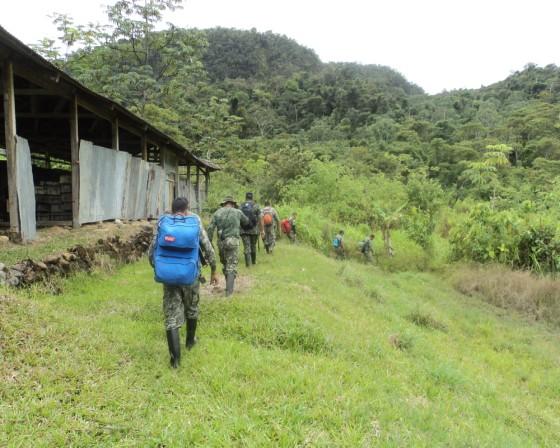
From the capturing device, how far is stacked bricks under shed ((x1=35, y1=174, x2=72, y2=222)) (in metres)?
10.2

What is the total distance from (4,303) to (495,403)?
19.8 ft

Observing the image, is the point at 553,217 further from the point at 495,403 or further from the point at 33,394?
the point at 33,394

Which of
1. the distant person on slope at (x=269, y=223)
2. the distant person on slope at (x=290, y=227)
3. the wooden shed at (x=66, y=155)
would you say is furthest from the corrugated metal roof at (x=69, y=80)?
the distant person on slope at (x=290, y=227)

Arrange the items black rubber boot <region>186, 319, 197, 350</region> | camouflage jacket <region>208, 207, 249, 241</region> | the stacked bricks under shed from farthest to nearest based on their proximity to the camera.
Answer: the stacked bricks under shed → camouflage jacket <region>208, 207, 249, 241</region> → black rubber boot <region>186, 319, 197, 350</region>

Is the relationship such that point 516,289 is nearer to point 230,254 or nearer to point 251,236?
point 251,236

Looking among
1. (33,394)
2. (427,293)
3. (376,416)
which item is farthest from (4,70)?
(427,293)

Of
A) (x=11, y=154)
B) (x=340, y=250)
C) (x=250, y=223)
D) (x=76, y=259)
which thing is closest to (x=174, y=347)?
(x=76, y=259)

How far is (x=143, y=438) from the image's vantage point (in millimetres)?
3072

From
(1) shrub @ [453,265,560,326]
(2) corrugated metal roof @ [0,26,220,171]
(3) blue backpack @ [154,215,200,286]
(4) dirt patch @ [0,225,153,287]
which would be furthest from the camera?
(1) shrub @ [453,265,560,326]

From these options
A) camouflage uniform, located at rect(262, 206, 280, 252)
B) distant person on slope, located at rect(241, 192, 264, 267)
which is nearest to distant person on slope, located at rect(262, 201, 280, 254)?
camouflage uniform, located at rect(262, 206, 280, 252)

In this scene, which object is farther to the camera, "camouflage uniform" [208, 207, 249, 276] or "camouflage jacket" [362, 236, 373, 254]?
"camouflage jacket" [362, 236, 373, 254]

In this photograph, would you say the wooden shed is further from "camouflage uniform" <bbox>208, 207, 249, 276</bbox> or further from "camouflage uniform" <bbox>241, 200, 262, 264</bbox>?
"camouflage uniform" <bbox>241, 200, 262, 264</bbox>

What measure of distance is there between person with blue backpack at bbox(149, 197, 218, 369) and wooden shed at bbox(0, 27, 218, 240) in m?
4.12

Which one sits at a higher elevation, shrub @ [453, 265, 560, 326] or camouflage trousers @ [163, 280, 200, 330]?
camouflage trousers @ [163, 280, 200, 330]
